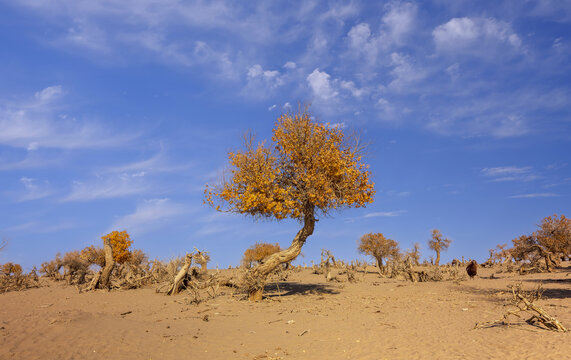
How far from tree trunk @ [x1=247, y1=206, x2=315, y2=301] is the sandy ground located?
0.78m

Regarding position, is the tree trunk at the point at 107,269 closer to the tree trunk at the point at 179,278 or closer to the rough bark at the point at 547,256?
the tree trunk at the point at 179,278

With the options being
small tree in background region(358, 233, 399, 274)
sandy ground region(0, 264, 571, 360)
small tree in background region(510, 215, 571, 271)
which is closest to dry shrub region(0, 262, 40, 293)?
sandy ground region(0, 264, 571, 360)

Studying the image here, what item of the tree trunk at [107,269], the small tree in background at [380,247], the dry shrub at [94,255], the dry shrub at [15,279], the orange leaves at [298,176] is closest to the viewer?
the orange leaves at [298,176]

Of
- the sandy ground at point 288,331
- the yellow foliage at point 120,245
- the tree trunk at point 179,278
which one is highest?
the yellow foliage at point 120,245

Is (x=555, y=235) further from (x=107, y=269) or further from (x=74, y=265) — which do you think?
(x=74, y=265)

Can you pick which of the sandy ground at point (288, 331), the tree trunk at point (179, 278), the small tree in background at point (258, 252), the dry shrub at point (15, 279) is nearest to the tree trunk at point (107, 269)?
the tree trunk at point (179, 278)

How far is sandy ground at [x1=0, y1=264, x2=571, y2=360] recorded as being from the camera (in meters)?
9.89

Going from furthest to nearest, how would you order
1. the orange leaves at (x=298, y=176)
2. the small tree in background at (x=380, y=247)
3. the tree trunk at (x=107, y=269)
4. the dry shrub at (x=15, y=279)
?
the small tree in background at (x=380, y=247) → the dry shrub at (x=15, y=279) → the tree trunk at (x=107, y=269) → the orange leaves at (x=298, y=176)

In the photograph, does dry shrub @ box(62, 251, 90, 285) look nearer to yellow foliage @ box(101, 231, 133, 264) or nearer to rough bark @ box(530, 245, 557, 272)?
yellow foliage @ box(101, 231, 133, 264)

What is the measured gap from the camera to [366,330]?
13055 millimetres

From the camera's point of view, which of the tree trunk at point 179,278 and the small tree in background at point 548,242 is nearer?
the tree trunk at point 179,278

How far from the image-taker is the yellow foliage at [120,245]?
3816 centimetres

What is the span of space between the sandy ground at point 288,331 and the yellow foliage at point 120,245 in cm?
1842

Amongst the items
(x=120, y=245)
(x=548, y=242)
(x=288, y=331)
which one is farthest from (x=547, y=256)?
(x=120, y=245)
